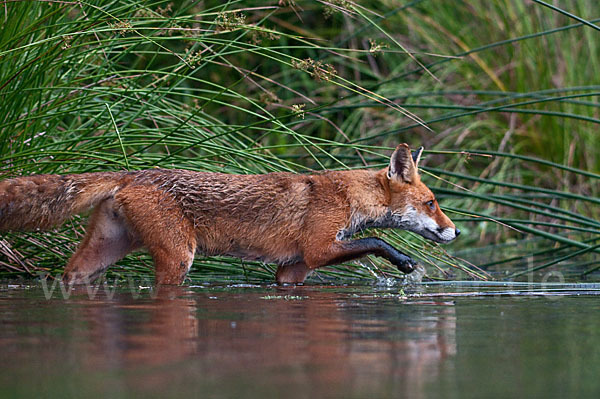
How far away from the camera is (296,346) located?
3.42 metres

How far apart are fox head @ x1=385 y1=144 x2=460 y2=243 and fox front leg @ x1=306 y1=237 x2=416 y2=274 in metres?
0.53

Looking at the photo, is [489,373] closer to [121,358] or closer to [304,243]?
[121,358]

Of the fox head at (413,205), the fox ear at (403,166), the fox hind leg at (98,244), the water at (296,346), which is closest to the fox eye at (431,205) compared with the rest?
the fox head at (413,205)

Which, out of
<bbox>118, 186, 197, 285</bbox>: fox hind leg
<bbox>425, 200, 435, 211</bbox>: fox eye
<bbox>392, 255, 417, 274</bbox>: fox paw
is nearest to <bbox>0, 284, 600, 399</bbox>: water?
<bbox>118, 186, 197, 285</bbox>: fox hind leg

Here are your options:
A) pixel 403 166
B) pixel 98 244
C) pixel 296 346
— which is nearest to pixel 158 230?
pixel 98 244

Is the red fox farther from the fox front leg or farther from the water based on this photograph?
the water

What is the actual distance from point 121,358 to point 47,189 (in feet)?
10.2

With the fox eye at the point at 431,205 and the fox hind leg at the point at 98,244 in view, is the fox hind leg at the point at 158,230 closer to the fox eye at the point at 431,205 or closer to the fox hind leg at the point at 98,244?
the fox hind leg at the point at 98,244

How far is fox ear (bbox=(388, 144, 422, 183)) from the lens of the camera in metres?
6.78

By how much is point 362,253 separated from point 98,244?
1.90 metres

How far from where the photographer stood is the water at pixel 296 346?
2734 mm

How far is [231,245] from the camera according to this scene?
21.5ft

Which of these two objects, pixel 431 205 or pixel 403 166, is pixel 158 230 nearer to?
pixel 403 166

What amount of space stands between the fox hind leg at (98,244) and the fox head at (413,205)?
81.2 inches
